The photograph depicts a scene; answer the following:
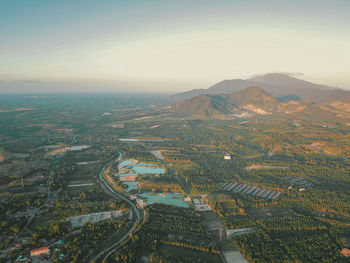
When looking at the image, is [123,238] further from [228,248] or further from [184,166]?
[184,166]

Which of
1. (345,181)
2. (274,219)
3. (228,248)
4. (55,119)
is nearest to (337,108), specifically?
(345,181)

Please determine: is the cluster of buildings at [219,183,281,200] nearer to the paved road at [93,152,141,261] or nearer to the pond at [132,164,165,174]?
the pond at [132,164,165,174]

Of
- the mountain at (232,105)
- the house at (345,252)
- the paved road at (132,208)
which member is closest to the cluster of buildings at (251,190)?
the house at (345,252)

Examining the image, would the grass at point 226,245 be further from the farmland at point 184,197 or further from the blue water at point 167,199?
the blue water at point 167,199

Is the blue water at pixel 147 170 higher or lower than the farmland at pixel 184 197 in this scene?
lower

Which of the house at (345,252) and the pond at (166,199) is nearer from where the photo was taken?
the house at (345,252)

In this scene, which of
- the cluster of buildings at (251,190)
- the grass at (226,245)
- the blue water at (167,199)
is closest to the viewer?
the grass at (226,245)

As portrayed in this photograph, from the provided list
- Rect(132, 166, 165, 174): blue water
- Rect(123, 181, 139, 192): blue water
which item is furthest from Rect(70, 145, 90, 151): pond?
Rect(123, 181, 139, 192): blue water
